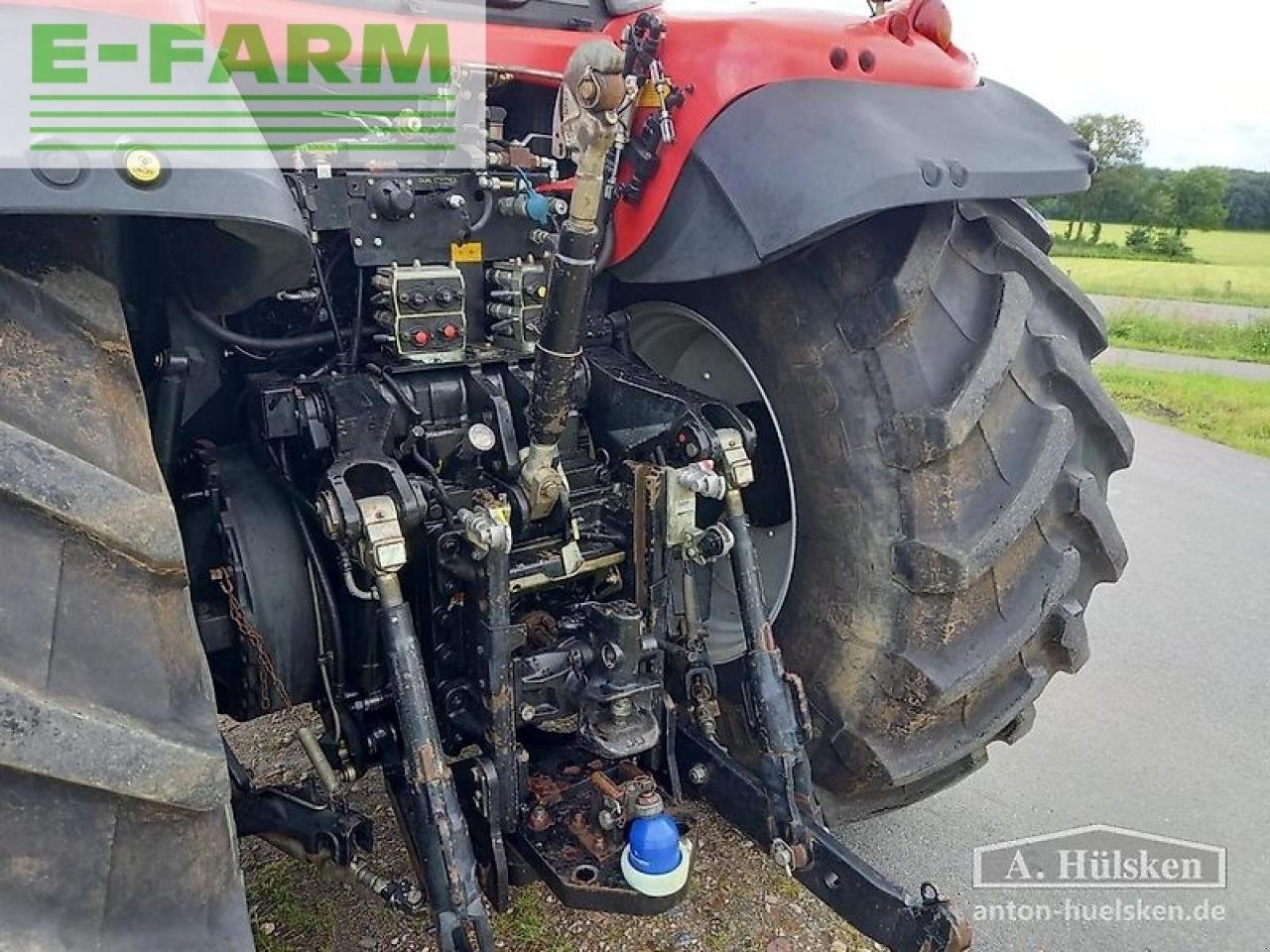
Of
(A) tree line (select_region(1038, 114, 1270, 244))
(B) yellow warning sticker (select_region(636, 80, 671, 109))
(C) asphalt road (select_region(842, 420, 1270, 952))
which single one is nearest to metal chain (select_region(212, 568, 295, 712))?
(B) yellow warning sticker (select_region(636, 80, 671, 109))

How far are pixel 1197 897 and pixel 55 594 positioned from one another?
2.52 metres

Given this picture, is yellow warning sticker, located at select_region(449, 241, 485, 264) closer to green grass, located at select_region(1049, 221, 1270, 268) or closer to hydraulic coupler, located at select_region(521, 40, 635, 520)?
hydraulic coupler, located at select_region(521, 40, 635, 520)

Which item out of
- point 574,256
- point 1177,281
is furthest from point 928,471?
point 1177,281

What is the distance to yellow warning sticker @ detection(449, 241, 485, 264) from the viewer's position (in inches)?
75.9

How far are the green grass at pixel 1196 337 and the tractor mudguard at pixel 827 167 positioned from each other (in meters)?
11.2

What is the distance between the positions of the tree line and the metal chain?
4068 centimetres

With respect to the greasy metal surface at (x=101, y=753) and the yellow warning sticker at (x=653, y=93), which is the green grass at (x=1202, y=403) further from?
the greasy metal surface at (x=101, y=753)

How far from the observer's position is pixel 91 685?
3.43 feet

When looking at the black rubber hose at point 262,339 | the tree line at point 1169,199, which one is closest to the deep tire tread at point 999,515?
the black rubber hose at point 262,339

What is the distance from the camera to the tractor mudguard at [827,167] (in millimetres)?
1594

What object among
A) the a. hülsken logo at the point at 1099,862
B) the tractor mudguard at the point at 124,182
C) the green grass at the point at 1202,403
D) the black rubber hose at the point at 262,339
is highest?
the tractor mudguard at the point at 124,182

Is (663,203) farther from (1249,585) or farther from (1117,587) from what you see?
(1249,585)

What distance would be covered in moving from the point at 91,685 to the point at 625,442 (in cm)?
118

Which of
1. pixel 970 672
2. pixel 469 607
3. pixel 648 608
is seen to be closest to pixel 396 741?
pixel 469 607
